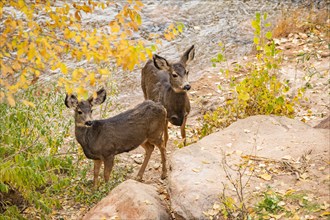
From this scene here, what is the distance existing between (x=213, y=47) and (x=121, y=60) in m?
7.96

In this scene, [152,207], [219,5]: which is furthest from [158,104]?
[219,5]

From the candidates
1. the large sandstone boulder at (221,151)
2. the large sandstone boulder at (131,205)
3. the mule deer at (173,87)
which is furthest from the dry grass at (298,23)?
the large sandstone boulder at (131,205)

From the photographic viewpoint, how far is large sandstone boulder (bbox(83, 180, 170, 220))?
7453mm

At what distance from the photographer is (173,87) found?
11.0 metres

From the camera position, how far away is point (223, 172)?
8.08 m

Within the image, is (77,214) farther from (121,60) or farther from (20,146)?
(121,60)

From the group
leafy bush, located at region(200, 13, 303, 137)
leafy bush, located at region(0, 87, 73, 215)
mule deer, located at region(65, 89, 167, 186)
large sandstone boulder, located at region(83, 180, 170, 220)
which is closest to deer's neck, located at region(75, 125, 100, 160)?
mule deer, located at region(65, 89, 167, 186)

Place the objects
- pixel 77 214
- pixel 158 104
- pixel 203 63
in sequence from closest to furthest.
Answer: pixel 77 214, pixel 158 104, pixel 203 63

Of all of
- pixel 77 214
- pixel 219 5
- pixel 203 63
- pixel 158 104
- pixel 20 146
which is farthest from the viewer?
pixel 219 5

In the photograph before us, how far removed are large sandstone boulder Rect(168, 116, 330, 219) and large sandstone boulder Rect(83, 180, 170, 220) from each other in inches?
8.5

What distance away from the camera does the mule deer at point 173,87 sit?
10.8 metres

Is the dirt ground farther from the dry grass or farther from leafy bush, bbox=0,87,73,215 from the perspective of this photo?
leafy bush, bbox=0,87,73,215

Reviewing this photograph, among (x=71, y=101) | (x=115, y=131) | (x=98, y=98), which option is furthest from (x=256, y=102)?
(x=71, y=101)

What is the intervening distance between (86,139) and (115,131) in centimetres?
46
